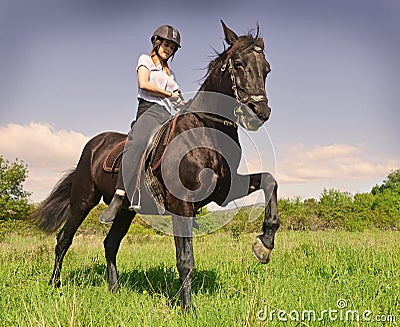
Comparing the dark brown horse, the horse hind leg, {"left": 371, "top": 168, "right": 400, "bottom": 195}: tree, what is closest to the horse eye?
the dark brown horse

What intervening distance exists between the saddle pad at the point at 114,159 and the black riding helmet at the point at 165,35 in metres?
1.69

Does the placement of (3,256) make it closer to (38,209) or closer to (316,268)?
(38,209)

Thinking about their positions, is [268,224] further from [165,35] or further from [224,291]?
[165,35]

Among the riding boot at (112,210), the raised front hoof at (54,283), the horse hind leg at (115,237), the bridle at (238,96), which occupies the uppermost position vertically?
the bridle at (238,96)

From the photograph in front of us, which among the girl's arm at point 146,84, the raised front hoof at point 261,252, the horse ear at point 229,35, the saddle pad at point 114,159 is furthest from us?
the saddle pad at point 114,159

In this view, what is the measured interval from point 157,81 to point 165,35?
1.97ft

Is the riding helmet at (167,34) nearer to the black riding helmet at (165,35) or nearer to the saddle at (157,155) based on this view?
the black riding helmet at (165,35)

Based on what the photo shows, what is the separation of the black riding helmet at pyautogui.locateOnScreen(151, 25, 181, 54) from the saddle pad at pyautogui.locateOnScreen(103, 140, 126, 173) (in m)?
1.69

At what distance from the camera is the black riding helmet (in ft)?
16.9

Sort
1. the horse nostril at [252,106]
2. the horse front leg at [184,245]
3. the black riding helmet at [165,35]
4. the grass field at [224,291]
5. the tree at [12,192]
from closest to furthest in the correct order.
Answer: the grass field at [224,291]
the horse nostril at [252,106]
the horse front leg at [184,245]
the black riding helmet at [165,35]
the tree at [12,192]

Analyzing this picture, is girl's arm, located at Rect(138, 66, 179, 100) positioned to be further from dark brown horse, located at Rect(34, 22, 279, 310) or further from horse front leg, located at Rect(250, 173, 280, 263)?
horse front leg, located at Rect(250, 173, 280, 263)

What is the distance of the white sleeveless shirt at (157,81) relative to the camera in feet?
17.1

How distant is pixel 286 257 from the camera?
7.27 meters

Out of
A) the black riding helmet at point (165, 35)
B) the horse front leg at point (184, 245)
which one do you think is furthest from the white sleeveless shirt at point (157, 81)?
the horse front leg at point (184, 245)
